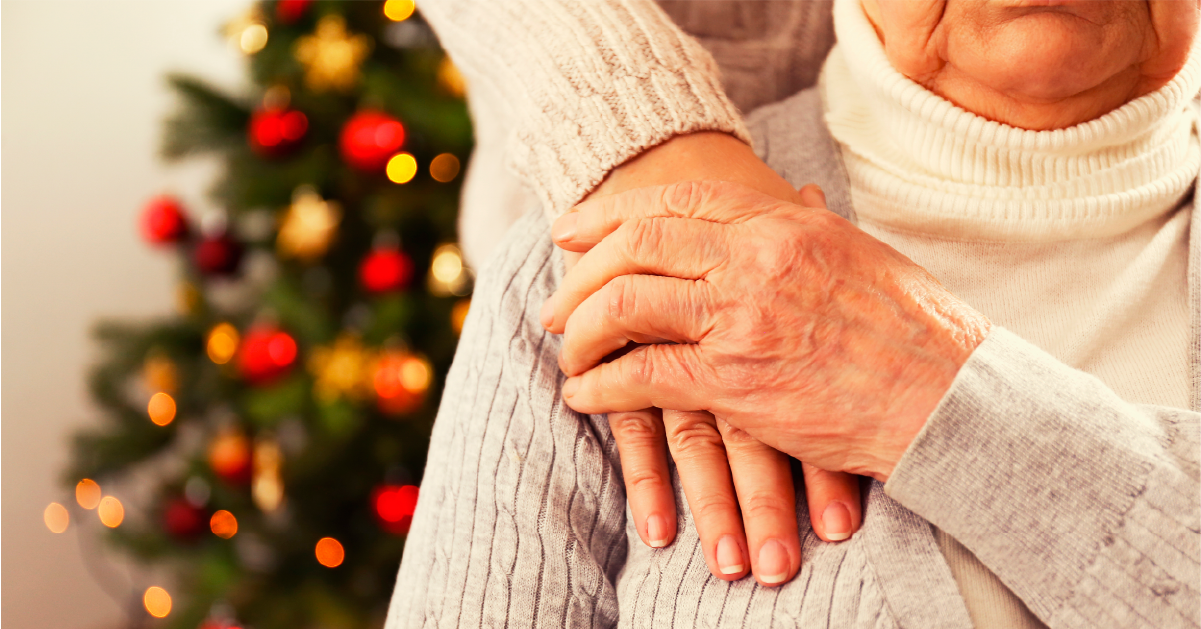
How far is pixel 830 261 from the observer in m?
0.57

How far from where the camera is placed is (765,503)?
592 mm

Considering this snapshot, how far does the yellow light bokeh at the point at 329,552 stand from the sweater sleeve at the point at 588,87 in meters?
1.17

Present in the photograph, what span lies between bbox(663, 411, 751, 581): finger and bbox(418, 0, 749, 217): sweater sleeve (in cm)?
25

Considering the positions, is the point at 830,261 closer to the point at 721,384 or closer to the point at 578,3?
the point at 721,384

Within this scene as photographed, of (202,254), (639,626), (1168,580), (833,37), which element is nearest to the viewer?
(1168,580)

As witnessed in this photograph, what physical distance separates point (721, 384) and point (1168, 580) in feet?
1.10

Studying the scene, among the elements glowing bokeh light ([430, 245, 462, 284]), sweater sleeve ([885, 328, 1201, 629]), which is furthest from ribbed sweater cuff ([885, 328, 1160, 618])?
glowing bokeh light ([430, 245, 462, 284])

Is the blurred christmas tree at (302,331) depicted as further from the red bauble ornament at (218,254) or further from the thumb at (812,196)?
the thumb at (812,196)

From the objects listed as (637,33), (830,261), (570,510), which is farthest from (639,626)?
(637,33)

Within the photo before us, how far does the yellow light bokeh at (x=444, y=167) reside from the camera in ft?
4.92

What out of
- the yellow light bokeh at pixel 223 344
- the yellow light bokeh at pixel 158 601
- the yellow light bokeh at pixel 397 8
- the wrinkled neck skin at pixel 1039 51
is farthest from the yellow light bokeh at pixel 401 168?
the yellow light bokeh at pixel 158 601

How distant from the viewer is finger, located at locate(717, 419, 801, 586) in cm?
57

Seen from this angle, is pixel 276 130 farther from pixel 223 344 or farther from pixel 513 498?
pixel 513 498

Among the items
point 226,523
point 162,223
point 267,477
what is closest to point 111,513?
point 226,523
